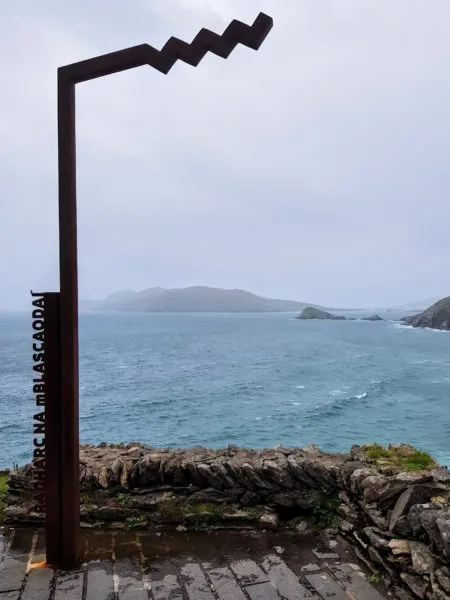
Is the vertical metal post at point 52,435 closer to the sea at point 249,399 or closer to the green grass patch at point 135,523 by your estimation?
the green grass patch at point 135,523

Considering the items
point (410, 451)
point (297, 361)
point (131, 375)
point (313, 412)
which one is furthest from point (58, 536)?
point (297, 361)

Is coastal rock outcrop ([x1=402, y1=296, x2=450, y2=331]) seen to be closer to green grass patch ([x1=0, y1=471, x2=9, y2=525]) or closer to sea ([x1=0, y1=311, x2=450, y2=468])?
sea ([x1=0, y1=311, x2=450, y2=468])

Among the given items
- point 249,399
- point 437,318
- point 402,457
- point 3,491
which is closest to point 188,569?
point 402,457

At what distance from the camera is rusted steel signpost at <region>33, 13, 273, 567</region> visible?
16.7 ft

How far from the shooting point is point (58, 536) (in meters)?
5.14

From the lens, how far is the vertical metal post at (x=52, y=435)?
514cm

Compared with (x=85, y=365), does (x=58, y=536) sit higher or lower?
higher

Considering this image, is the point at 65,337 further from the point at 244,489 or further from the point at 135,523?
the point at 244,489

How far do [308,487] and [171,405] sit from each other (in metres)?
40.9

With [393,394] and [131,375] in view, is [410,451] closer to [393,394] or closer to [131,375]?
[393,394]

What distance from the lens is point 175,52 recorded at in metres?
5.04

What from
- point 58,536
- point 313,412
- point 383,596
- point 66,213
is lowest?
point 313,412

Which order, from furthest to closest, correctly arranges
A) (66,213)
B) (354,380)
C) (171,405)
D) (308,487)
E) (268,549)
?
(354,380)
(171,405)
(308,487)
(268,549)
(66,213)

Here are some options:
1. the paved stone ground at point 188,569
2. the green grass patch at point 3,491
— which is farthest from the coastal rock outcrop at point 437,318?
the paved stone ground at point 188,569
